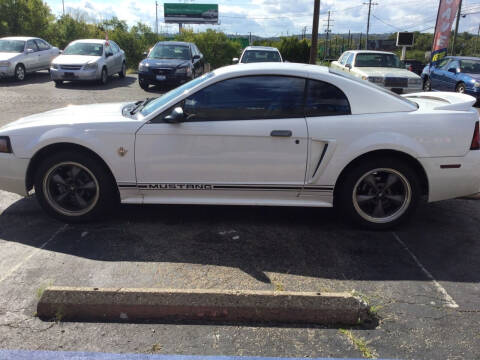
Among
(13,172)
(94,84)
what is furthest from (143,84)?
(13,172)

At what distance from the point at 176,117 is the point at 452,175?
2753 mm

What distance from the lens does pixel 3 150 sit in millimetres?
4633

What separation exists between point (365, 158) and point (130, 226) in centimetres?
245

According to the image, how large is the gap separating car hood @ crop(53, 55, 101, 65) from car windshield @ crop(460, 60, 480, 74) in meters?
12.9

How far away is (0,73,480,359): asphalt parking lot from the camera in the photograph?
2.91 m

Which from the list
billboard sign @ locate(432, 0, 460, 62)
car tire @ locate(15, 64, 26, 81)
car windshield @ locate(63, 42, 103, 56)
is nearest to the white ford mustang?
car windshield @ locate(63, 42, 103, 56)

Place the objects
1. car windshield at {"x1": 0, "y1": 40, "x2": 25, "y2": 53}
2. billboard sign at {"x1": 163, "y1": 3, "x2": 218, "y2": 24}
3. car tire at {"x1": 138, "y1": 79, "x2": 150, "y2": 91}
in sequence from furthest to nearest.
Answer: billboard sign at {"x1": 163, "y1": 3, "x2": 218, "y2": 24} < car windshield at {"x1": 0, "y1": 40, "x2": 25, "y2": 53} < car tire at {"x1": 138, "y1": 79, "x2": 150, "y2": 91}

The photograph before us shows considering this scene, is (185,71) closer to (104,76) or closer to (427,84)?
(104,76)

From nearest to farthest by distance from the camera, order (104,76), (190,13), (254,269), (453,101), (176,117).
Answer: (254,269)
(176,117)
(453,101)
(104,76)
(190,13)

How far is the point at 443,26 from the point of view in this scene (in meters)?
20.7

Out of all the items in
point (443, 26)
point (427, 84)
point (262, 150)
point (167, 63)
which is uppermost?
point (443, 26)

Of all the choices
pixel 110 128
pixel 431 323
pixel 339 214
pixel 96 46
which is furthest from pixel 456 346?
pixel 96 46

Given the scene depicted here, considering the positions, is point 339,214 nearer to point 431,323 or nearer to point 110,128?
point 431,323

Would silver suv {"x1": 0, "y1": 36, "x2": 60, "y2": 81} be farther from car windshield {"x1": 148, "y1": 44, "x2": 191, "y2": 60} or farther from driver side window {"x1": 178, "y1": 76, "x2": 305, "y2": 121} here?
driver side window {"x1": 178, "y1": 76, "x2": 305, "y2": 121}
